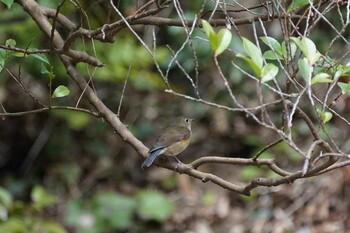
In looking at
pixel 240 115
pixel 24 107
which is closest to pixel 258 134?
pixel 240 115

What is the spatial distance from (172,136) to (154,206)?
2032 mm

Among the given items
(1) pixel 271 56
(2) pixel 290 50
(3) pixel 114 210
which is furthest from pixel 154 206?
(2) pixel 290 50

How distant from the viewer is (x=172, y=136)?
4.20 meters

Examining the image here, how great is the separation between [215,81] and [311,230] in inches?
68.1

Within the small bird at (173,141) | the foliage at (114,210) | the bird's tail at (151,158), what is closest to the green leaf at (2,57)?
the bird's tail at (151,158)

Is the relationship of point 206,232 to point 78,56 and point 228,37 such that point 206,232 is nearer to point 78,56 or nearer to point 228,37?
point 78,56

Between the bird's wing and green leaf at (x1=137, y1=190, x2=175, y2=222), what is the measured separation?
1765 mm

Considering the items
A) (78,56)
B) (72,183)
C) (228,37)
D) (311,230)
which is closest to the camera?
(228,37)

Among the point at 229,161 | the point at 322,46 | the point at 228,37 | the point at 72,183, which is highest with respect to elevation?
the point at 228,37

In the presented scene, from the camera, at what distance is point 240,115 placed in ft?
23.7

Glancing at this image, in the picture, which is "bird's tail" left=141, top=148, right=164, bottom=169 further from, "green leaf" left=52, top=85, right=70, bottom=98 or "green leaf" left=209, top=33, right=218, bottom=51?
"green leaf" left=209, top=33, right=218, bottom=51

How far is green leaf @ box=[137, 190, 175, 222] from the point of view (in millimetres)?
6090

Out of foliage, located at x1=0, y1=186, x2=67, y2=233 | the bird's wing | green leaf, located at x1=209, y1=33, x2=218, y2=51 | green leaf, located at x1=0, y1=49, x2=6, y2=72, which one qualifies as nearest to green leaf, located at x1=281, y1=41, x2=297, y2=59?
green leaf, located at x1=209, y1=33, x2=218, y2=51

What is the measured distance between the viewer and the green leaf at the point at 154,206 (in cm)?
609
